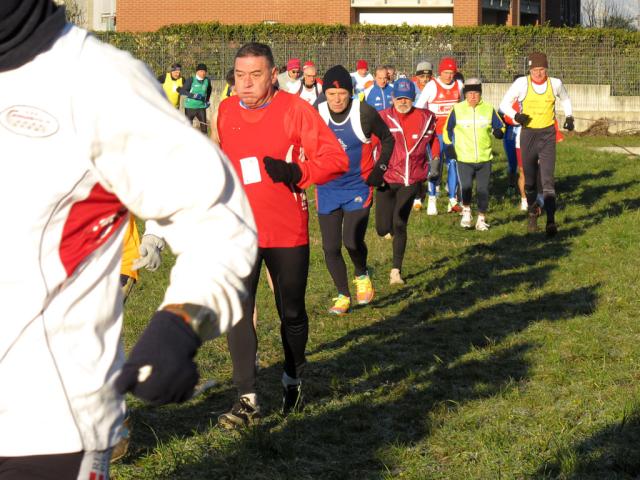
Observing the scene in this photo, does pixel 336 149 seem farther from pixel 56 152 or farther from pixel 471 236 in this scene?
pixel 471 236

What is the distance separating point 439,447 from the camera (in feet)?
20.6

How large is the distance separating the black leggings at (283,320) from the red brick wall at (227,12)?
40353 mm

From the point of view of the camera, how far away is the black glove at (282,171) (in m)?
6.60

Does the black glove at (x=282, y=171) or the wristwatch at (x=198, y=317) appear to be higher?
the wristwatch at (x=198, y=317)

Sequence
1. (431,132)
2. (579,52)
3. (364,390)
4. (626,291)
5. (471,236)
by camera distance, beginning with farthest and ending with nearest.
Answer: (579,52) < (471,236) < (431,132) < (626,291) < (364,390)

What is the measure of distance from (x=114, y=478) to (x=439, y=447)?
5.85ft

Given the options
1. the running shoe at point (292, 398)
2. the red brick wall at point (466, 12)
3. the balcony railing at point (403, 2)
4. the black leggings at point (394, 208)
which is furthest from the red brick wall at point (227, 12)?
the running shoe at point (292, 398)

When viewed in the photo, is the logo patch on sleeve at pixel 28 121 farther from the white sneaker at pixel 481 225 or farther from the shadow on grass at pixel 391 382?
the white sneaker at pixel 481 225

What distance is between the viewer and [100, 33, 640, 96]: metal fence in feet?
113

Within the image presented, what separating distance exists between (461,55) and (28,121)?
34291 mm

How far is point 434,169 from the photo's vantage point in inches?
682

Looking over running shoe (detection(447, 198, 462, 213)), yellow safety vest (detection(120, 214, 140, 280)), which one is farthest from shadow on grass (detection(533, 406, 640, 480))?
running shoe (detection(447, 198, 462, 213))

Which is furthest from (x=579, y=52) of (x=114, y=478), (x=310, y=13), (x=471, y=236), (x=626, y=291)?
(x=114, y=478)

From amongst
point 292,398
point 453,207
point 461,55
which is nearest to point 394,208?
point 453,207
